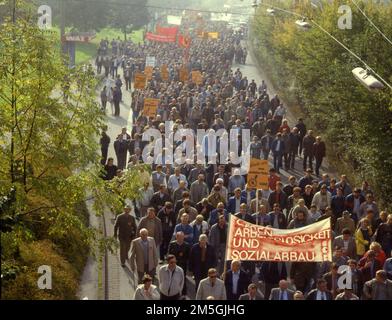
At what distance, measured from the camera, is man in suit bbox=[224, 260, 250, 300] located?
1484 cm

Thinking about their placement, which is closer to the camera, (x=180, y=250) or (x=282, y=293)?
(x=282, y=293)

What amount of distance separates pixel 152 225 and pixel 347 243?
12.0ft

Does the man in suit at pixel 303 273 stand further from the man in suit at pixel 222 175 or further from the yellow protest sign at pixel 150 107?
the yellow protest sign at pixel 150 107

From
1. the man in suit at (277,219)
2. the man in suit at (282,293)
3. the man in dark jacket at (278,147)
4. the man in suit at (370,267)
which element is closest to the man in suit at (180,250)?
the man in suit at (277,219)

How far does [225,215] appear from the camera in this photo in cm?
1834

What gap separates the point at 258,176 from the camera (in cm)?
1888

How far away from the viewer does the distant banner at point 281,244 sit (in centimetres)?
1501

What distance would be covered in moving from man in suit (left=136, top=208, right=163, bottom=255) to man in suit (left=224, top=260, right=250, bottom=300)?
2.83 meters

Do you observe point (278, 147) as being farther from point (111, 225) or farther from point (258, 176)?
point (258, 176)

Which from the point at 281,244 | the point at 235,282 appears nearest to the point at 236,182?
the point at 281,244

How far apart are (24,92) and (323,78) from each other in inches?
703

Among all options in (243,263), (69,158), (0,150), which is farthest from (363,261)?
(0,150)

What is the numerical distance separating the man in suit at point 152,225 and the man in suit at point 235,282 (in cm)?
283
